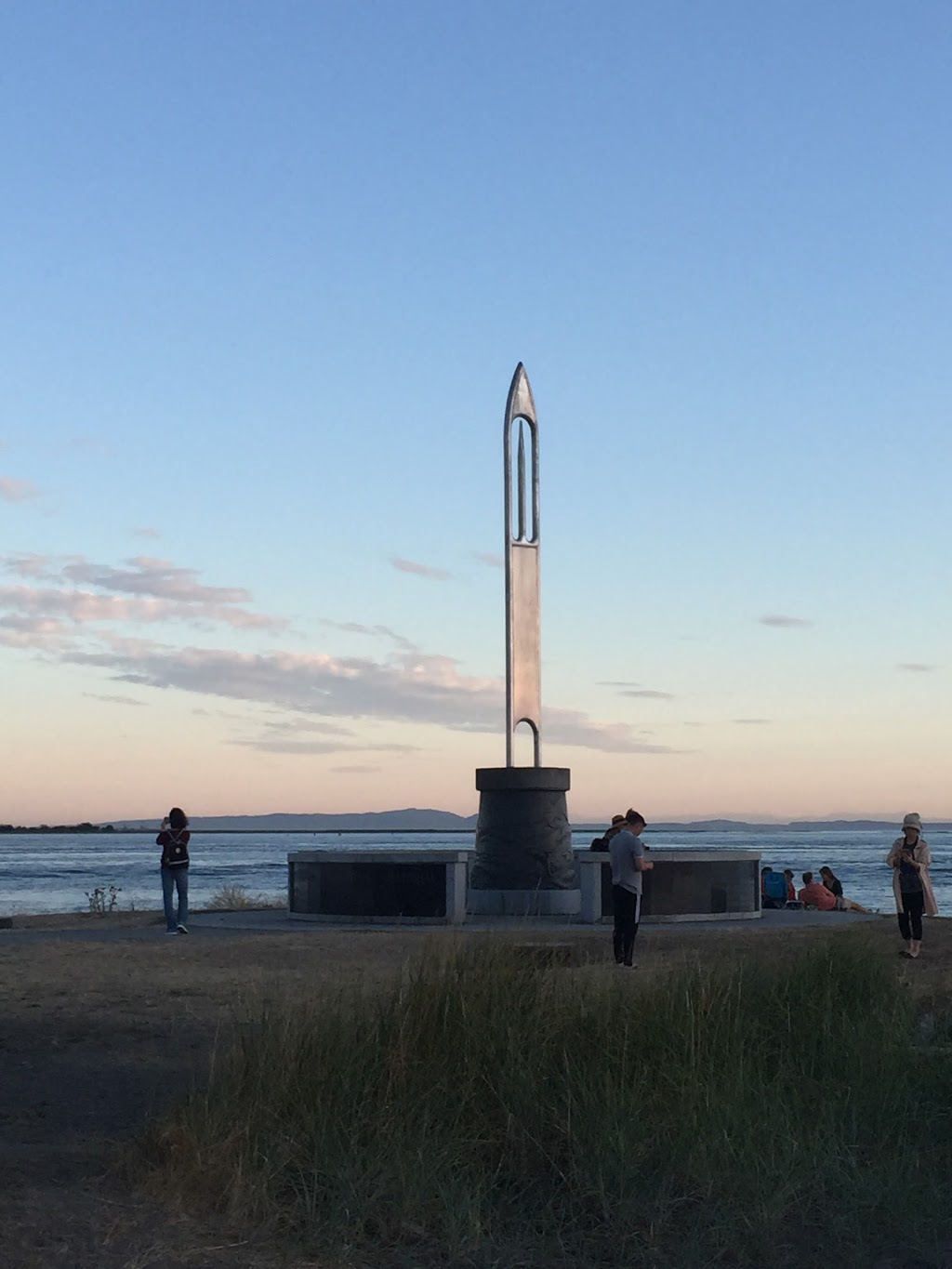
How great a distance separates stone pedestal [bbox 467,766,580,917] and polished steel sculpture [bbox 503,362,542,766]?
147 centimetres

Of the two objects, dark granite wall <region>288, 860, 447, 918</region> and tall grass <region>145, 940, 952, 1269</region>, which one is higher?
dark granite wall <region>288, 860, 447, 918</region>

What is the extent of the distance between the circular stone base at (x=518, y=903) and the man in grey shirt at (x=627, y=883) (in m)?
6.08

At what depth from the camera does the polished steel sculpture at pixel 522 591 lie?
22.1 metres

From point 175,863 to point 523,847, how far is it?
485 centimetres

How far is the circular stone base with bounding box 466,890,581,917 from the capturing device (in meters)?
20.1

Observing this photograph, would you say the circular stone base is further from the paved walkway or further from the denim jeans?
the denim jeans

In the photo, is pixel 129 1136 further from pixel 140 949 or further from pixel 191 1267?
pixel 140 949

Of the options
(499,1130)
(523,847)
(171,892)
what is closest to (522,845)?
(523,847)

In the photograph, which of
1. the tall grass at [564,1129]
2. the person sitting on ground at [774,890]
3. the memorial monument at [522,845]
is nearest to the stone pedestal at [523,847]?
the memorial monument at [522,845]

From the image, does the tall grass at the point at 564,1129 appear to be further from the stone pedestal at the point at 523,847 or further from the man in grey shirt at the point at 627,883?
the stone pedestal at the point at 523,847

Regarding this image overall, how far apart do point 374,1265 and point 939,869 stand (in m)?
75.6

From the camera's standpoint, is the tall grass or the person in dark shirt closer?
the tall grass

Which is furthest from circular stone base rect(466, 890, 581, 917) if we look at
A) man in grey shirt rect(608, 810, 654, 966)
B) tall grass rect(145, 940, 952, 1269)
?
tall grass rect(145, 940, 952, 1269)

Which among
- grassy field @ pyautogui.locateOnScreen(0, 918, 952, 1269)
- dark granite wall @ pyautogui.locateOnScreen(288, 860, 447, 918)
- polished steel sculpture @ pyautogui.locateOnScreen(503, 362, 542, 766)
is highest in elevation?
polished steel sculpture @ pyautogui.locateOnScreen(503, 362, 542, 766)
